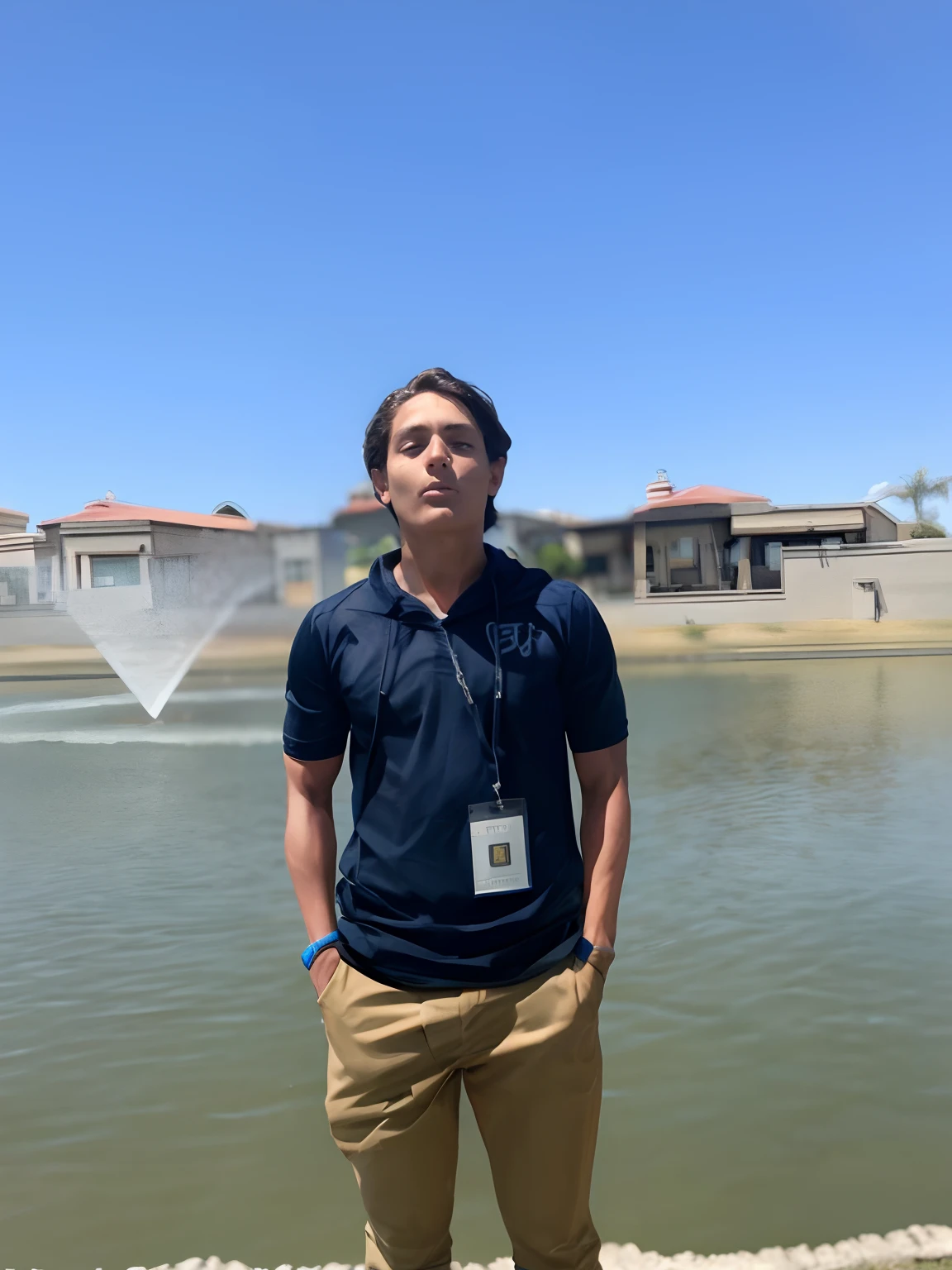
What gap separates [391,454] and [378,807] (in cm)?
70

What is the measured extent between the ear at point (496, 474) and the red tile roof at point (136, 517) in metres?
33.7

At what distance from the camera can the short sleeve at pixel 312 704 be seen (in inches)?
80.4

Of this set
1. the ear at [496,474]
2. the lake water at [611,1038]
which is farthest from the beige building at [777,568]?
the ear at [496,474]

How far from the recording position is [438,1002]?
6.23 ft

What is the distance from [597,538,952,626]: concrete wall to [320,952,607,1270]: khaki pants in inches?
1288

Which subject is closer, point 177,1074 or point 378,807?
point 378,807

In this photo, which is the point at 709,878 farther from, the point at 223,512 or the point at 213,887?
the point at 223,512

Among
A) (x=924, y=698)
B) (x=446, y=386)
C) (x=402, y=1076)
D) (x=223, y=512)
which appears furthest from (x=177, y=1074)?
(x=223, y=512)

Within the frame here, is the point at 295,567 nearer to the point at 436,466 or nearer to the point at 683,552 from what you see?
the point at 436,466

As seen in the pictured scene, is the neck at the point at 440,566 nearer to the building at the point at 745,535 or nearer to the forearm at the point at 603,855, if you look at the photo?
the forearm at the point at 603,855

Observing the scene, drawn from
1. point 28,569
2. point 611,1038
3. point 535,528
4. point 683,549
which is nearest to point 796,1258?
point 611,1038

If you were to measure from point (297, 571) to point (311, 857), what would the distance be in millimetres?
15228

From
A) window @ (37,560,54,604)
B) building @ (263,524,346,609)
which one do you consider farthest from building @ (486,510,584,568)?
window @ (37,560,54,604)

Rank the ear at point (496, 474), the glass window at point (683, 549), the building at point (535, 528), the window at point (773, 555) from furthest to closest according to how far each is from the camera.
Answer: the window at point (773, 555)
the glass window at point (683, 549)
the building at point (535, 528)
the ear at point (496, 474)
